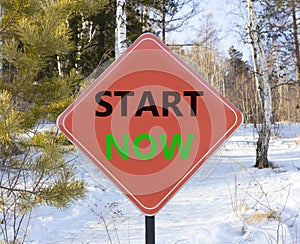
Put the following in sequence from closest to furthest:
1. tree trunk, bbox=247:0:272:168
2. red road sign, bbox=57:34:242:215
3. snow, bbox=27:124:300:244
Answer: red road sign, bbox=57:34:242:215
snow, bbox=27:124:300:244
tree trunk, bbox=247:0:272:168

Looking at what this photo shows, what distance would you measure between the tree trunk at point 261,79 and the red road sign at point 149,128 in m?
6.35

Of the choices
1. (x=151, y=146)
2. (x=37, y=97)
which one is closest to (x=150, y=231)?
(x=151, y=146)

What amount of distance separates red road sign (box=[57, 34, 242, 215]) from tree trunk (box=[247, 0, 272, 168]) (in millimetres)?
6347

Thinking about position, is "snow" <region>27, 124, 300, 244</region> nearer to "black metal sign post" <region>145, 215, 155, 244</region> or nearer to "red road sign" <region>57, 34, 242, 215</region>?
"red road sign" <region>57, 34, 242, 215</region>

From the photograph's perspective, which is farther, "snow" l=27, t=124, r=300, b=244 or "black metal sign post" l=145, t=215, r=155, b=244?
"snow" l=27, t=124, r=300, b=244

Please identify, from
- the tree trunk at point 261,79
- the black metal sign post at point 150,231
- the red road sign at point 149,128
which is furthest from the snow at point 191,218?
the tree trunk at point 261,79

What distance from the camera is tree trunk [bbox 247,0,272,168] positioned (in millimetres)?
7141

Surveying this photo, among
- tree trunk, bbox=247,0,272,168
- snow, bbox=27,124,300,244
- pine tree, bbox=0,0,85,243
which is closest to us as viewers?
pine tree, bbox=0,0,85,243

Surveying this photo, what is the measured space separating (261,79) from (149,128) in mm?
6514

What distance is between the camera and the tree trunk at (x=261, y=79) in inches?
281

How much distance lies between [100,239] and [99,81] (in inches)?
92.4

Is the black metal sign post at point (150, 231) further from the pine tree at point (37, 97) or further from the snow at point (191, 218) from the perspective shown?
the pine tree at point (37, 97)

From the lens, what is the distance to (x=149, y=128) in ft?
4.13

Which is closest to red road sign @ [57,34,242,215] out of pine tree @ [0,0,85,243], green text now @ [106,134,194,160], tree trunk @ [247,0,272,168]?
green text now @ [106,134,194,160]
